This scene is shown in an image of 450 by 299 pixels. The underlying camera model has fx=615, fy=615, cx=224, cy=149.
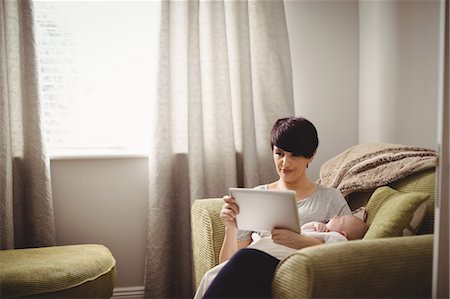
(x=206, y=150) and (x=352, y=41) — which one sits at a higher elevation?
(x=352, y=41)

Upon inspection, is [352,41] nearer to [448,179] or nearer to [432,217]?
[432,217]

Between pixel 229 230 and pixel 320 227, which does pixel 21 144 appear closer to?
pixel 229 230

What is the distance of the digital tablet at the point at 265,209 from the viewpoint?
1.92 metres

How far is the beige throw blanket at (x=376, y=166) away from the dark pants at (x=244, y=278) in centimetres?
72

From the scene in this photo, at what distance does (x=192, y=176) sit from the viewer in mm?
3027

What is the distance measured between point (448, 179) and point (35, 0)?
2.30 metres

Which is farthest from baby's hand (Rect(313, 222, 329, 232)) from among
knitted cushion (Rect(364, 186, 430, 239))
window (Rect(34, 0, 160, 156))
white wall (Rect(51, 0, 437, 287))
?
window (Rect(34, 0, 160, 156))

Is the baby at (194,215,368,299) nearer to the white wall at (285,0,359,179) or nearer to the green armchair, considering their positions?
the green armchair

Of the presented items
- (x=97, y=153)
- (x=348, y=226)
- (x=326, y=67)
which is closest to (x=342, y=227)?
(x=348, y=226)

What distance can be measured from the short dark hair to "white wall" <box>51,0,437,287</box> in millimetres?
754

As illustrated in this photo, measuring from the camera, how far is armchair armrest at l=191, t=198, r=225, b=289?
7.87 ft

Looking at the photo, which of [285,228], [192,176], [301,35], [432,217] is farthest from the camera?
[301,35]

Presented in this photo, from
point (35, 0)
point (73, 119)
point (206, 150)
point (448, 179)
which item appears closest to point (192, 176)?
point (206, 150)

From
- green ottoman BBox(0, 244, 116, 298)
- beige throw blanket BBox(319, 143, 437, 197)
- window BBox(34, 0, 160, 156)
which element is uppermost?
window BBox(34, 0, 160, 156)
